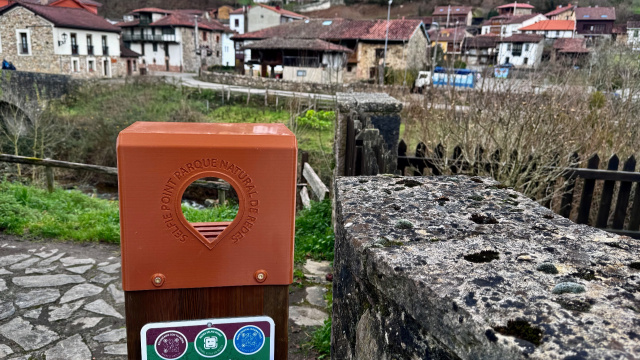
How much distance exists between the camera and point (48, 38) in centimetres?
3556

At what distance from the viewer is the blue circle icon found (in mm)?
1666

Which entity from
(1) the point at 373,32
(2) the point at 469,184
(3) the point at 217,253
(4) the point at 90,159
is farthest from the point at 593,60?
(1) the point at 373,32

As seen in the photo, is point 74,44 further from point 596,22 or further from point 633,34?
point 633,34

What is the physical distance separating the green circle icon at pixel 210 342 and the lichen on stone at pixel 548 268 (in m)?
1.08

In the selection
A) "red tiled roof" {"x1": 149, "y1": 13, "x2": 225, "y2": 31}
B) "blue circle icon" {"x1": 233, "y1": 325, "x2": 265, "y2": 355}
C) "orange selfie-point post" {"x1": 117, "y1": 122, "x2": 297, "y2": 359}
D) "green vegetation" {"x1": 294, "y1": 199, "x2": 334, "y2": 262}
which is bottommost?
"green vegetation" {"x1": 294, "y1": 199, "x2": 334, "y2": 262}

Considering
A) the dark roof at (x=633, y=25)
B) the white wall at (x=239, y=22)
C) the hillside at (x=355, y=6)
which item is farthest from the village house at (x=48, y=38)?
the dark roof at (x=633, y=25)

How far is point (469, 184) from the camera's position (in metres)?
1.84

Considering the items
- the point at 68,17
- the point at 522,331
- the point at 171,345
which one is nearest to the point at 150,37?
the point at 68,17

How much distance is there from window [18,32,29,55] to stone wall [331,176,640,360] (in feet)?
138

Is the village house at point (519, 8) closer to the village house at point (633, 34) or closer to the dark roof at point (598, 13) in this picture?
the dark roof at point (598, 13)

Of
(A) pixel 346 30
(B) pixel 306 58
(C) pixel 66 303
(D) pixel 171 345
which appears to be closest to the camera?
(D) pixel 171 345

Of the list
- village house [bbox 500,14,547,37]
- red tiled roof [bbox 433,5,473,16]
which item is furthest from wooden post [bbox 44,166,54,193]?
red tiled roof [bbox 433,5,473,16]

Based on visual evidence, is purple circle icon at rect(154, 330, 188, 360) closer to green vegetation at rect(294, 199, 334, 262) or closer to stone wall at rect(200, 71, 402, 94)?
green vegetation at rect(294, 199, 334, 262)

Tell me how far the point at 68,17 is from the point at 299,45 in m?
19.4
